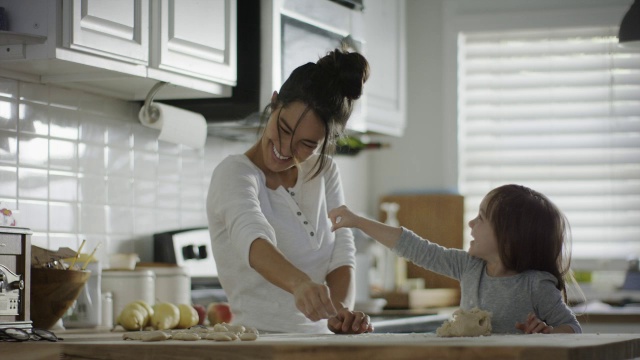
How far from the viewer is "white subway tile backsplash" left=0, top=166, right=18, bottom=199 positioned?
261 cm

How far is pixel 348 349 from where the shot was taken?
59.4 inches

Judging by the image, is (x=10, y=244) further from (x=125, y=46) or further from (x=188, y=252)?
(x=188, y=252)

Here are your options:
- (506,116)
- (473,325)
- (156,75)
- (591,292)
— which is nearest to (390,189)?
(506,116)

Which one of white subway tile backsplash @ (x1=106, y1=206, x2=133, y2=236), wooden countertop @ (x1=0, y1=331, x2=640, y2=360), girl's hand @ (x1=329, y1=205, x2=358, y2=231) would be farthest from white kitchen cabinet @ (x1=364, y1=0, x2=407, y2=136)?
wooden countertop @ (x1=0, y1=331, x2=640, y2=360)

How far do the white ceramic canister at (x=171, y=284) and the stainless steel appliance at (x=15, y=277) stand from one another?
84 centimetres

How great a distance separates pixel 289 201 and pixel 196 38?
77 centimetres

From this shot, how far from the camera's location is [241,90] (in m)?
3.15

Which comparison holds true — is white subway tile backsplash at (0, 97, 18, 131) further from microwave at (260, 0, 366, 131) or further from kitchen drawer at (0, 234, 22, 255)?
microwave at (260, 0, 366, 131)

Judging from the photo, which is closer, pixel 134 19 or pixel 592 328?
pixel 134 19

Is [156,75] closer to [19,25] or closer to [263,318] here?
[19,25]

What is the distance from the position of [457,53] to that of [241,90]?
2.02m

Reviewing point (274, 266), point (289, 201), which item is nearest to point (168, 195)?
point (289, 201)

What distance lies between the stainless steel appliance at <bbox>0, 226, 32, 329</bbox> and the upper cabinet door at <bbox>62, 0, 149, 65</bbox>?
0.49 meters

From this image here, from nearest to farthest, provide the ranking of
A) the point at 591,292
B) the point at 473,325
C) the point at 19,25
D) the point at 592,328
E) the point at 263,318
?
the point at 473,325 < the point at 263,318 < the point at 19,25 < the point at 592,328 < the point at 591,292
